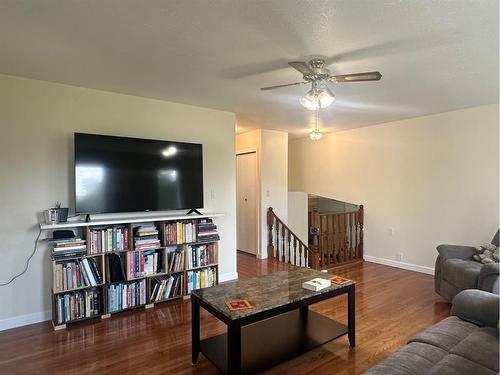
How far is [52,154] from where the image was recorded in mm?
3037

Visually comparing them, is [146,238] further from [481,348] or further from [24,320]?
[481,348]

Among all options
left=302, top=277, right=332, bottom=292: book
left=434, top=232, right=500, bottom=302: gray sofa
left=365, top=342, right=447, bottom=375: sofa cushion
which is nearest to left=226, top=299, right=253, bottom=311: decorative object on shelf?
left=302, top=277, right=332, bottom=292: book

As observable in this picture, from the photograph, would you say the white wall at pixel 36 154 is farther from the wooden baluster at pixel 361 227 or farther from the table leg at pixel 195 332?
the wooden baluster at pixel 361 227

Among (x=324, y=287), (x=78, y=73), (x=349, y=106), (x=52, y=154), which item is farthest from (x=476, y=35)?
(x=52, y=154)

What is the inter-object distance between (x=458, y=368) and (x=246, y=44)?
2314 mm

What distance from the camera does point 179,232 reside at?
3475 mm

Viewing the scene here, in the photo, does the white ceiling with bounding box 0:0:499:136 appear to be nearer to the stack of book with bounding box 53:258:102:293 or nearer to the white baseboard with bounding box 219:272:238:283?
the stack of book with bounding box 53:258:102:293

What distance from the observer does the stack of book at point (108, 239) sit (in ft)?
9.77

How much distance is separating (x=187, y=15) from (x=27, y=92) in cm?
206

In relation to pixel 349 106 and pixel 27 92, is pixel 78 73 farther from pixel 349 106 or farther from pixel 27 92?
pixel 349 106

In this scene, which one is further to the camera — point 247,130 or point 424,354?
point 247,130

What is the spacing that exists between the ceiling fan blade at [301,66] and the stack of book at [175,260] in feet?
7.69

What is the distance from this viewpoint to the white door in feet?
18.5

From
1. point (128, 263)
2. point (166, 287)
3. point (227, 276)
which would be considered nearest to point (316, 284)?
point (166, 287)
